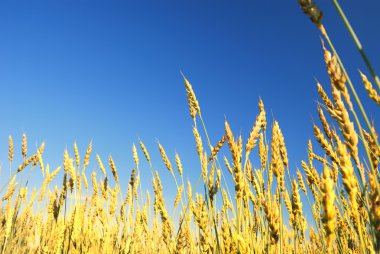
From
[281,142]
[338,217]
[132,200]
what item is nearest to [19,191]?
[132,200]

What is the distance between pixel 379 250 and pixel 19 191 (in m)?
3.43

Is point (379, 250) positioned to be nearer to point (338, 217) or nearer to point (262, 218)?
point (262, 218)

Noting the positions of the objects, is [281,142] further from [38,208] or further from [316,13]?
[38,208]

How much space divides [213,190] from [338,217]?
1.11 m

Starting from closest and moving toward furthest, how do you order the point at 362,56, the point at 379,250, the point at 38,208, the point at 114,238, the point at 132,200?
1. the point at 362,56
2. the point at 379,250
3. the point at 132,200
4. the point at 114,238
5. the point at 38,208

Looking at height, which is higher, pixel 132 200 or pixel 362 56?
pixel 132 200

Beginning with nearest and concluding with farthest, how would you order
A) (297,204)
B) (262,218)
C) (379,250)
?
(379,250) → (297,204) → (262,218)

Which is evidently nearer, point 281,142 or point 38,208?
point 281,142

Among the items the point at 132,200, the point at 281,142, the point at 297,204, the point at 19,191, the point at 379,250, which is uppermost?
the point at 19,191

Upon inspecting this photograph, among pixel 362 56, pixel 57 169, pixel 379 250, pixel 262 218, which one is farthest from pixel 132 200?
pixel 362 56

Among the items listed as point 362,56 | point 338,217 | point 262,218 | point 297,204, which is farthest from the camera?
point 338,217

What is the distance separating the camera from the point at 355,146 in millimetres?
884

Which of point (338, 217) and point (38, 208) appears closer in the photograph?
point (338, 217)

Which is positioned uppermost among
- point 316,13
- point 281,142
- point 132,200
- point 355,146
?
point 132,200
